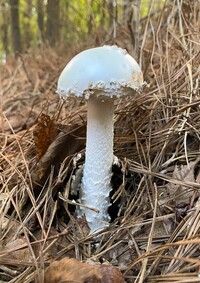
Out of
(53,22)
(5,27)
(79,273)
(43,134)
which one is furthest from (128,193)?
(5,27)

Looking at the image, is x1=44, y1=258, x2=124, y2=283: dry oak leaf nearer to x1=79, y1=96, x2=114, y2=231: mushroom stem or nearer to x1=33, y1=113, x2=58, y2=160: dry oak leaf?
x1=79, y1=96, x2=114, y2=231: mushroom stem

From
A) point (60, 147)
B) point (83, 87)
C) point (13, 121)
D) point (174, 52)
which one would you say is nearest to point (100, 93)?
point (83, 87)

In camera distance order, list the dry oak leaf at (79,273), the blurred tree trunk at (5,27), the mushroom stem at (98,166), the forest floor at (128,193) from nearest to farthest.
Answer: the dry oak leaf at (79,273)
the forest floor at (128,193)
the mushroom stem at (98,166)
the blurred tree trunk at (5,27)

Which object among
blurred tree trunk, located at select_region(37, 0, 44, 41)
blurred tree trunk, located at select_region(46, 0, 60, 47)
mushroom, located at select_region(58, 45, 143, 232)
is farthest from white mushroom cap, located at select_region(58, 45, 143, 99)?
blurred tree trunk, located at select_region(37, 0, 44, 41)

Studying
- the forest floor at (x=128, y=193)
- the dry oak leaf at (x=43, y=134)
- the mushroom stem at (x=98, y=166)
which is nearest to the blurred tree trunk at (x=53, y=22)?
the forest floor at (x=128, y=193)

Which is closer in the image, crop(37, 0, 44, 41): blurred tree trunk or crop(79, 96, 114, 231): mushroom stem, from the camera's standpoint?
crop(79, 96, 114, 231): mushroom stem

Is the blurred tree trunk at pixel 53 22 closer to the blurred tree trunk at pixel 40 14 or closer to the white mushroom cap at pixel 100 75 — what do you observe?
the blurred tree trunk at pixel 40 14
